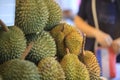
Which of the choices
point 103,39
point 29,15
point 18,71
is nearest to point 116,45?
point 103,39

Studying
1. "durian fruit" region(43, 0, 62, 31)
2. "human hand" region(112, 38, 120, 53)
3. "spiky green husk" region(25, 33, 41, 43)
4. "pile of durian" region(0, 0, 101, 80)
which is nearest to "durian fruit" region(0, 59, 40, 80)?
"pile of durian" region(0, 0, 101, 80)

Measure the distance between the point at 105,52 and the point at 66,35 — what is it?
30.2 inches

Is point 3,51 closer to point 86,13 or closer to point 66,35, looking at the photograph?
point 66,35

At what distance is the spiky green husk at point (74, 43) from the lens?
2.51 feet

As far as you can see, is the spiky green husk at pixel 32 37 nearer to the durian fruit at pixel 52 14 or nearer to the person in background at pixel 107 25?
the durian fruit at pixel 52 14

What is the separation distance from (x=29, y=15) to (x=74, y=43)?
0.49 feet

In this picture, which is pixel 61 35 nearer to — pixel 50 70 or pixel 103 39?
pixel 50 70

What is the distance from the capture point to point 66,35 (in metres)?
0.78

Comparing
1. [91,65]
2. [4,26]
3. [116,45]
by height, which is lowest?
[116,45]

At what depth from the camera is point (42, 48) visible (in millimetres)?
699

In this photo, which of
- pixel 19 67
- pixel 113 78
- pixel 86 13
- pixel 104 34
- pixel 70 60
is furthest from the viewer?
pixel 86 13

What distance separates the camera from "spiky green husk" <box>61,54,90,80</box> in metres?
0.67

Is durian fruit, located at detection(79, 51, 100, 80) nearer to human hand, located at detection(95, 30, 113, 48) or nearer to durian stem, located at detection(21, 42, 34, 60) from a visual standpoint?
durian stem, located at detection(21, 42, 34, 60)

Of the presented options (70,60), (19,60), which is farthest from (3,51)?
(70,60)
